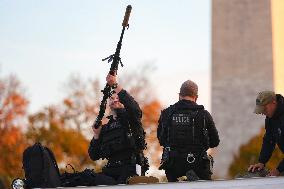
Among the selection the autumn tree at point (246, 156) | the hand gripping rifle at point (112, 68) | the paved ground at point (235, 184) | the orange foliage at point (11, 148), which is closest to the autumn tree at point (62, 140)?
the orange foliage at point (11, 148)

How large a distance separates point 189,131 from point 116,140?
0.72 m

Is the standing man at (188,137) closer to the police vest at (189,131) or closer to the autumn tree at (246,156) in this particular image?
the police vest at (189,131)

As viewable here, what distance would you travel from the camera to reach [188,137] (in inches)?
343

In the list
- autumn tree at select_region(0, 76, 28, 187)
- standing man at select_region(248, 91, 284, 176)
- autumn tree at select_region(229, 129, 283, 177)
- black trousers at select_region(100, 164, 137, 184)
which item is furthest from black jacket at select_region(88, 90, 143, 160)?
autumn tree at select_region(229, 129, 283, 177)

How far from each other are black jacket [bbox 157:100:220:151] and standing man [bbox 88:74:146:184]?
9.1 inches

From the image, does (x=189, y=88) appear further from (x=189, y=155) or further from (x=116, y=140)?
(x=116, y=140)

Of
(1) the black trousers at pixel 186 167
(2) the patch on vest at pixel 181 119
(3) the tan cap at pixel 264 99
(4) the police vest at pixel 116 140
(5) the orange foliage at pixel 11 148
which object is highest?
(5) the orange foliage at pixel 11 148

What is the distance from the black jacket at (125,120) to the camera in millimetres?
8789

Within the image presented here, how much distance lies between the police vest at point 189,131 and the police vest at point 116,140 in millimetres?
421

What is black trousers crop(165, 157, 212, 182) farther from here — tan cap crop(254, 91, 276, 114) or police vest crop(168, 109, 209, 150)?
tan cap crop(254, 91, 276, 114)

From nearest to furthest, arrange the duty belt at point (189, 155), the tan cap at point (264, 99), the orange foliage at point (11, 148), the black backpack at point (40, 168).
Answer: the black backpack at point (40, 168), the tan cap at point (264, 99), the duty belt at point (189, 155), the orange foliage at point (11, 148)

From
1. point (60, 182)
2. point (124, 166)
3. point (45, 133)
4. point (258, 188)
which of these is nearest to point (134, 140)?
point (124, 166)

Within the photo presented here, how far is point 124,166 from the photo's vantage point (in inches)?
350

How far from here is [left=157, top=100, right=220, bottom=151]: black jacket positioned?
8695 millimetres
